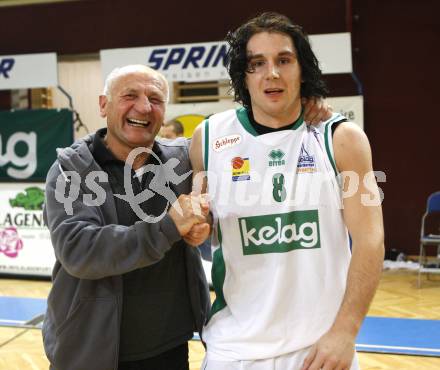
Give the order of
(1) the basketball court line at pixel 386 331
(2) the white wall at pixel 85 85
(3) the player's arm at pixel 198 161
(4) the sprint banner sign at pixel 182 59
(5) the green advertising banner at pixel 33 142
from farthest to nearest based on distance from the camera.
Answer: (2) the white wall at pixel 85 85 → (5) the green advertising banner at pixel 33 142 → (4) the sprint banner sign at pixel 182 59 → (1) the basketball court line at pixel 386 331 → (3) the player's arm at pixel 198 161

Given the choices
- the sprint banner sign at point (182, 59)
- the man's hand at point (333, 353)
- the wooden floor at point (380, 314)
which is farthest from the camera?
the sprint banner sign at point (182, 59)

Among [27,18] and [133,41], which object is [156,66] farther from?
[27,18]

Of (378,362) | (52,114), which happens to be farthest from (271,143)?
(52,114)

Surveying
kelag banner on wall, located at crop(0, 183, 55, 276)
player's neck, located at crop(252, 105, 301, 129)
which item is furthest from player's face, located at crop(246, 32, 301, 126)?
kelag banner on wall, located at crop(0, 183, 55, 276)

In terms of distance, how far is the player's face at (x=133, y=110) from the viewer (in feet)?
6.00

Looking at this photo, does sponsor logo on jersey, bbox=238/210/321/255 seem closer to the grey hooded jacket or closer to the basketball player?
the basketball player

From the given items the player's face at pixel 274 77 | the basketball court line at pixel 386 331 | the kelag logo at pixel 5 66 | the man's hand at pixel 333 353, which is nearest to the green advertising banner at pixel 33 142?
the kelag logo at pixel 5 66

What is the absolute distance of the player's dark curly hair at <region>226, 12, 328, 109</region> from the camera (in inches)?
65.2

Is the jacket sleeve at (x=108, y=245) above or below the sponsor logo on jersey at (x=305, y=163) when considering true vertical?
below

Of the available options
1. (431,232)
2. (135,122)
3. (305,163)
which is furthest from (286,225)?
(431,232)

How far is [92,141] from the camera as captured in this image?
1.90 m

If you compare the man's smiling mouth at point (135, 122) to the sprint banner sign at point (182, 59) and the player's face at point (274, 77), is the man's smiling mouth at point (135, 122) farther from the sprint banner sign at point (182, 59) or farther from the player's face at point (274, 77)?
the sprint banner sign at point (182, 59)

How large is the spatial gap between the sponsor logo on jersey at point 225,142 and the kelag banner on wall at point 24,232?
5293mm

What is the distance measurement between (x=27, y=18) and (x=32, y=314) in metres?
5.49
